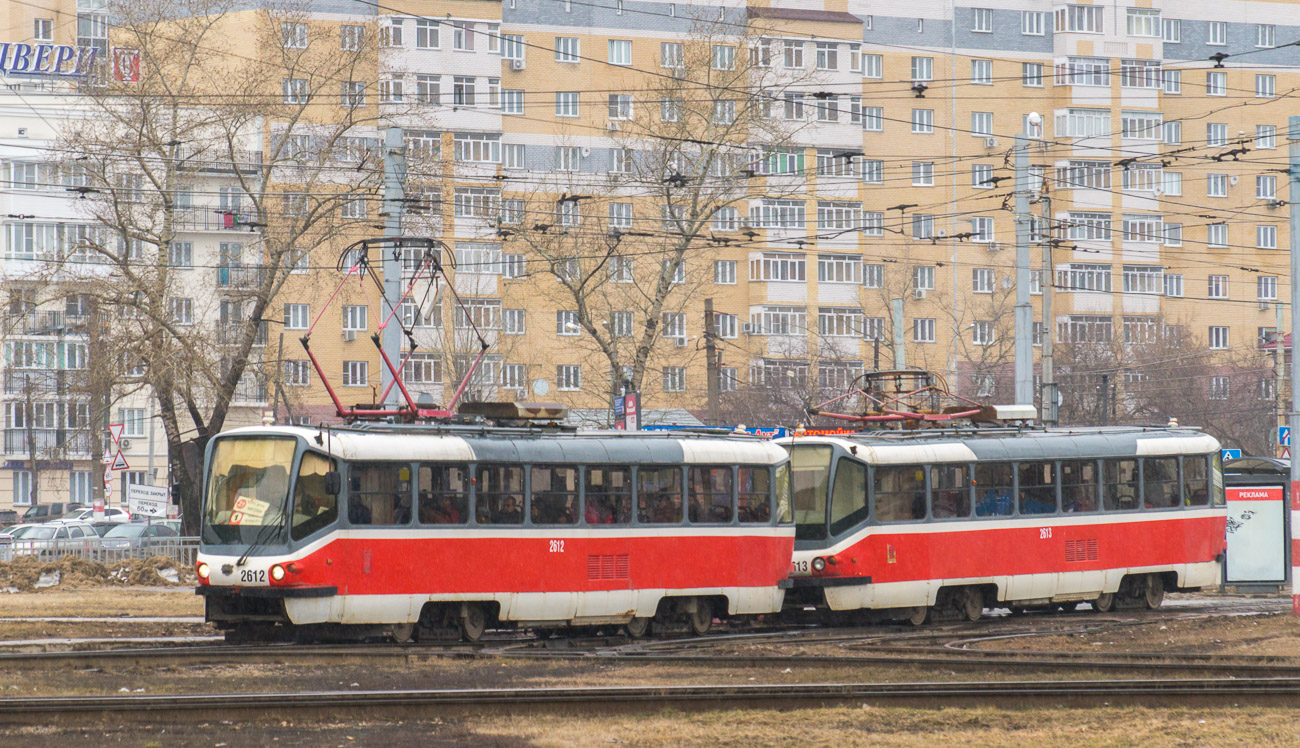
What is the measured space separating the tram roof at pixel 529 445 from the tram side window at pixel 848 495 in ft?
3.09

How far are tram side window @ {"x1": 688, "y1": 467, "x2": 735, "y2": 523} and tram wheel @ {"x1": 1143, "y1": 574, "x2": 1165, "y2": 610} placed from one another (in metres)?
8.03

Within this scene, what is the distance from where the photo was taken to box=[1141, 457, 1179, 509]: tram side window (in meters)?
26.6

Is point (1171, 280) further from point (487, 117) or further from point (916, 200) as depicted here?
point (487, 117)

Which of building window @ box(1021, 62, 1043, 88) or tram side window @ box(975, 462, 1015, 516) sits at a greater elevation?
building window @ box(1021, 62, 1043, 88)

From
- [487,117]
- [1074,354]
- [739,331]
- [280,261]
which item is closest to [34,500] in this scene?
[487,117]

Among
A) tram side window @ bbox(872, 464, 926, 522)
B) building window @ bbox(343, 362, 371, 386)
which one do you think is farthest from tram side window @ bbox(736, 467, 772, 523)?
building window @ bbox(343, 362, 371, 386)

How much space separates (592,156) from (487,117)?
4.90 m

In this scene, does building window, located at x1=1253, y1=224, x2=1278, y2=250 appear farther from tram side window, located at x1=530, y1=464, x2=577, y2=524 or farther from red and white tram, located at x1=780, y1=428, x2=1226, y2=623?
tram side window, located at x1=530, y1=464, x2=577, y2=524

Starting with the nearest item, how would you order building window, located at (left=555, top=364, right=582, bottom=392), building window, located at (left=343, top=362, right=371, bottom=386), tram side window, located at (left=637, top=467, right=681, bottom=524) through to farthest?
tram side window, located at (left=637, top=467, right=681, bottom=524)
building window, located at (left=555, top=364, right=582, bottom=392)
building window, located at (left=343, top=362, right=371, bottom=386)

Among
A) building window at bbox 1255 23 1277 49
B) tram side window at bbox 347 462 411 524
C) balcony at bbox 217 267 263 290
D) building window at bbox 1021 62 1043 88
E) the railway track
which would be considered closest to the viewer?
the railway track

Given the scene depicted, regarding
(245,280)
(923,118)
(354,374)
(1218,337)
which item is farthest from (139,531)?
(1218,337)

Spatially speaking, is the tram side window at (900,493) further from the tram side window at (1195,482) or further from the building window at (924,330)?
the building window at (924,330)

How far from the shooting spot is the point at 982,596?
82.6 feet

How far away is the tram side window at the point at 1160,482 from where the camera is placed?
1046 inches
